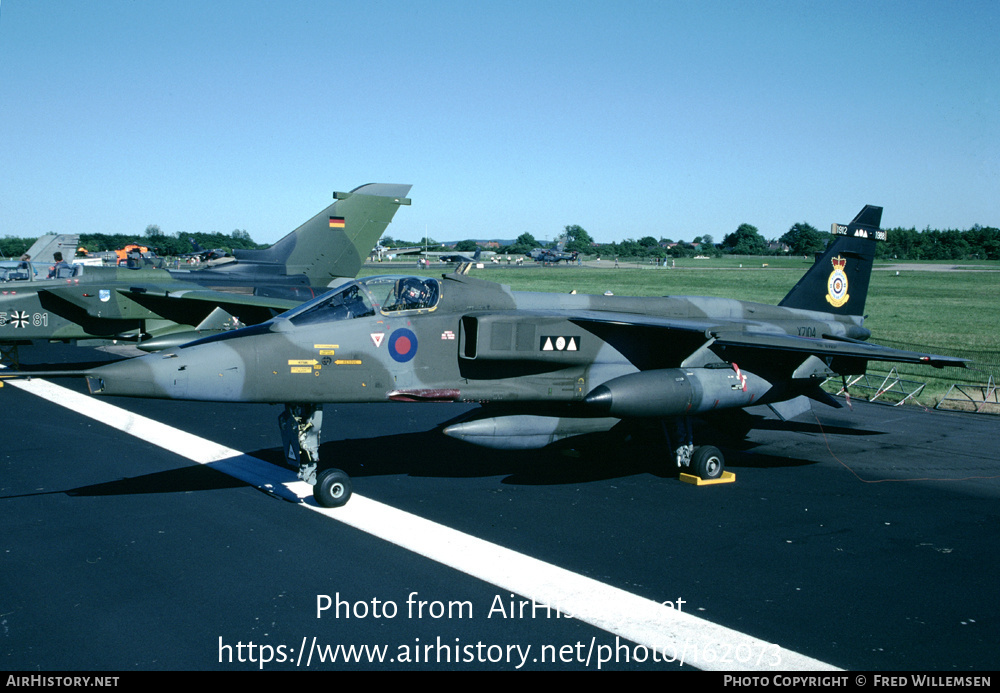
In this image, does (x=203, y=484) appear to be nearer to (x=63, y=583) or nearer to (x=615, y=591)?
(x=63, y=583)

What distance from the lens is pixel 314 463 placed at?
29.3ft

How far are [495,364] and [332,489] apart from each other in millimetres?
2628

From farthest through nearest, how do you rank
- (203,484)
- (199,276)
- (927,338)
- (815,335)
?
(927,338) → (199,276) → (815,335) → (203,484)

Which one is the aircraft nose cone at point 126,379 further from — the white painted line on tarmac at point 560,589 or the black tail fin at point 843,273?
the black tail fin at point 843,273

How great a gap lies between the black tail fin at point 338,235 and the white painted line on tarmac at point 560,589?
11918 millimetres

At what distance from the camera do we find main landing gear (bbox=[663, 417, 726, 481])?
10219 mm

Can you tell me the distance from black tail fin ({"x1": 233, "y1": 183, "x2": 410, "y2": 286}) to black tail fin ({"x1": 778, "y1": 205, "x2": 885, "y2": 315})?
12.6 metres

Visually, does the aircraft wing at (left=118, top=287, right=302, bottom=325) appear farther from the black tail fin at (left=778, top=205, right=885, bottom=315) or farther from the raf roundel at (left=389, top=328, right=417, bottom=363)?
the black tail fin at (left=778, top=205, right=885, bottom=315)

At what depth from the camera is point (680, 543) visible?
26.0ft

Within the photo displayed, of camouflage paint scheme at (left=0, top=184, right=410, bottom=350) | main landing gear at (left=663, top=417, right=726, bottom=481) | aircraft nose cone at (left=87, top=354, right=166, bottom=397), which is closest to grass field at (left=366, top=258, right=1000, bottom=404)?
camouflage paint scheme at (left=0, top=184, right=410, bottom=350)

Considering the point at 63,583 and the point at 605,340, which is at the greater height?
the point at 605,340
